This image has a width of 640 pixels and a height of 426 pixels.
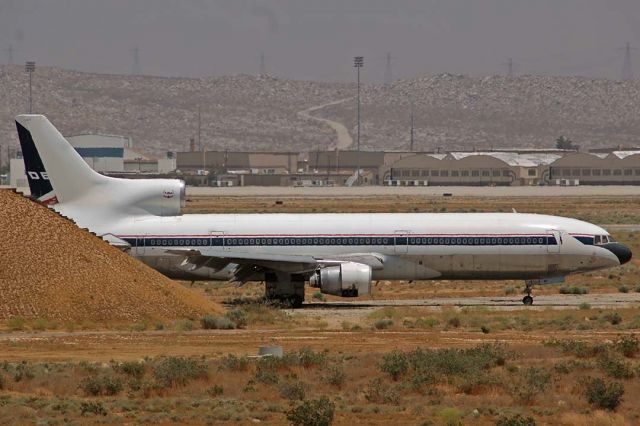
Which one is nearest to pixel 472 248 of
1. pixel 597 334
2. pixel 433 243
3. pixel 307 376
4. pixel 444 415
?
pixel 433 243

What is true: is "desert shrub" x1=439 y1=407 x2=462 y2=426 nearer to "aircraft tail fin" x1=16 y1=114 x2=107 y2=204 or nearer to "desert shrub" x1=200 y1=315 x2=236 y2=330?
"desert shrub" x1=200 y1=315 x2=236 y2=330

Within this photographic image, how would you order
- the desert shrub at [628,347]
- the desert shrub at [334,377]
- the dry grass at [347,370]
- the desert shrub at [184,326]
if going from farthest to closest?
the desert shrub at [184,326], the desert shrub at [628,347], the desert shrub at [334,377], the dry grass at [347,370]

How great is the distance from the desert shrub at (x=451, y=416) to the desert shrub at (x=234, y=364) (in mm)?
7512

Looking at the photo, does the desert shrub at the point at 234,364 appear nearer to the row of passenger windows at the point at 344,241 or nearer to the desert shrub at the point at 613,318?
the desert shrub at the point at 613,318

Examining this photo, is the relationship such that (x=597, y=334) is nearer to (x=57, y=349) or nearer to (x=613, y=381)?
(x=613, y=381)

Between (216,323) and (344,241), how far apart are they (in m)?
11.3

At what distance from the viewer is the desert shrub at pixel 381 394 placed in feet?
97.1

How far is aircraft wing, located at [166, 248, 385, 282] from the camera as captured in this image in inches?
2169

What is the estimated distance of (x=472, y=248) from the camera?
5644 cm

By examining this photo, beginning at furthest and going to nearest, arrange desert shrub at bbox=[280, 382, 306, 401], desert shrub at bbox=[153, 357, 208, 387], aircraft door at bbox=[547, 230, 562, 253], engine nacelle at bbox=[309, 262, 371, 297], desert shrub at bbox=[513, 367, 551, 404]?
aircraft door at bbox=[547, 230, 562, 253] < engine nacelle at bbox=[309, 262, 371, 297] < desert shrub at bbox=[153, 357, 208, 387] < desert shrub at bbox=[280, 382, 306, 401] < desert shrub at bbox=[513, 367, 551, 404]

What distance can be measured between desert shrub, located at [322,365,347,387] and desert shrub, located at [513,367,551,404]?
4.05 meters

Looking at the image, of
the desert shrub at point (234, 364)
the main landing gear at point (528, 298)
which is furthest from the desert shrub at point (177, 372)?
the main landing gear at point (528, 298)

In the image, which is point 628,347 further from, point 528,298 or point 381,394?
point 528,298

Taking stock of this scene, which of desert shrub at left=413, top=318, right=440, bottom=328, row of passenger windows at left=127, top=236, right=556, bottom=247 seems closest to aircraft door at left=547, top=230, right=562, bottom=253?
row of passenger windows at left=127, top=236, right=556, bottom=247
